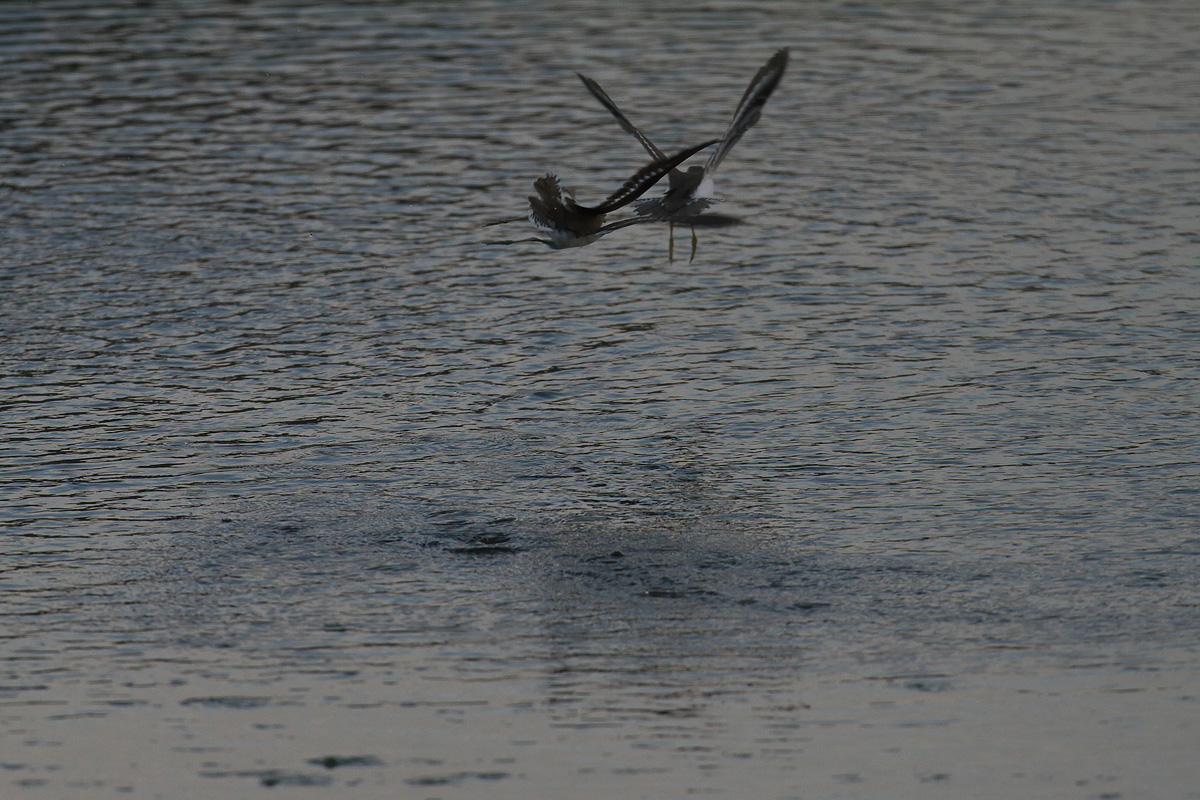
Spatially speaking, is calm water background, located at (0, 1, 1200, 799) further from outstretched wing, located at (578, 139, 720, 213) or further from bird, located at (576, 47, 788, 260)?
outstretched wing, located at (578, 139, 720, 213)

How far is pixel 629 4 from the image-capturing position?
3112 cm

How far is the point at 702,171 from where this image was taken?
1289cm

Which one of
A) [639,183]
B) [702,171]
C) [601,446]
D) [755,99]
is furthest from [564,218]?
[601,446]

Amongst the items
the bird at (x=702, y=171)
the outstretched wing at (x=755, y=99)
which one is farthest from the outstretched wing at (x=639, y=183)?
the outstretched wing at (x=755, y=99)

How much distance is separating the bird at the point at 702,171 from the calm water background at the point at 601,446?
1736mm

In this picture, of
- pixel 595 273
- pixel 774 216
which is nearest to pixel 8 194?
pixel 595 273

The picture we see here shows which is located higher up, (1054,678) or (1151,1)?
(1151,1)

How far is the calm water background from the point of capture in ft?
27.3

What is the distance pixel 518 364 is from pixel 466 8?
58.9ft

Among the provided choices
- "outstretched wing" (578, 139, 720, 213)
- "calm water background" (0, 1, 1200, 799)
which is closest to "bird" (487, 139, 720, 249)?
"outstretched wing" (578, 139, 720, 213)

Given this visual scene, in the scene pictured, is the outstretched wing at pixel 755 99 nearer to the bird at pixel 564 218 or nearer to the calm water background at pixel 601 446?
the bird at pixel 564 218

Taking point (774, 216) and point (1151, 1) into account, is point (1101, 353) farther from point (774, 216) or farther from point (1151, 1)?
point (1151, 1)

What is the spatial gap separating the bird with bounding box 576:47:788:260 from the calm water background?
1736 mm

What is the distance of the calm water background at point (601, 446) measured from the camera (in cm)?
833
